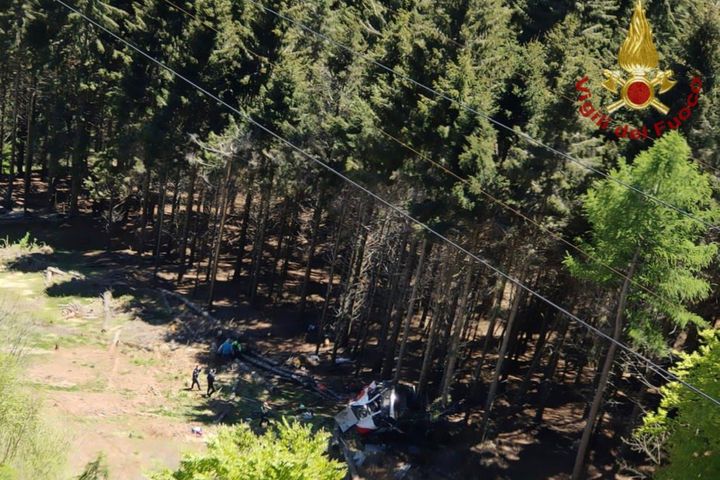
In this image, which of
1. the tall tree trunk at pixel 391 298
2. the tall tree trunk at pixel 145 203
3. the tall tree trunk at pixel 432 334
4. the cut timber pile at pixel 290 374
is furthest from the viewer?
the tall tree trunk at pixel 145 203

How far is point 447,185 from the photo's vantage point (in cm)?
2248

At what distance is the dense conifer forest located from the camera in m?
17.4

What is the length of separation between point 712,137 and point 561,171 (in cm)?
518

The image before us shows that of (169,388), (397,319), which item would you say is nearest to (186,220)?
(169,388)

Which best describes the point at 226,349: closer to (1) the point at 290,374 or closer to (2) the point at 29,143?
(1) the point at 290,374

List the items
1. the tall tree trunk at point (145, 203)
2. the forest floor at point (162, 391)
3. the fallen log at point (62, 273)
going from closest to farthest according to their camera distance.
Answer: the forest floor at point (162, 391), the fallen log at point (62, 273), the tall tree trunk at point (145, 203)

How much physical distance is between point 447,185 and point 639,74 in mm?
7057

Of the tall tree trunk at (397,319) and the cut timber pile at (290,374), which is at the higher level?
the tall tree trunk at (397,319)

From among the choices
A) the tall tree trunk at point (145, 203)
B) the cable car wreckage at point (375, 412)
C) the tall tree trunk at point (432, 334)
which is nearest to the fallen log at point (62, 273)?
the tall tree trunk at point (145, 203)

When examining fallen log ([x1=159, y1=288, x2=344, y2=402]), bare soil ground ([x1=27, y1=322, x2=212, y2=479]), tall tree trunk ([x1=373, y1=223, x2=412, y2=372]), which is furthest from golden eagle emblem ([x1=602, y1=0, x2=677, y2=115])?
bare soil ground ([x1=27, y1=322, x2=212, y2=479])

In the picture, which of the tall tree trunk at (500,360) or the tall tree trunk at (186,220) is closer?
the tall tree trunk at (500,360)

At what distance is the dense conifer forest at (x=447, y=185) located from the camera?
17.4 metres

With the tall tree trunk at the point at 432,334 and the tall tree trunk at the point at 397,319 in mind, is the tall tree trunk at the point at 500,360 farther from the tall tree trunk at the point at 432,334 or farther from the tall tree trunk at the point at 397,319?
the tall tree trunk at the point at 397,319

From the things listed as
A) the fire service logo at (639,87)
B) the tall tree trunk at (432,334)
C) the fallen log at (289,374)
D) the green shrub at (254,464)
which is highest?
the fire service logo at (639,87)
